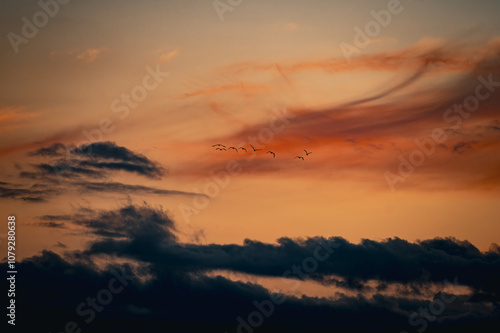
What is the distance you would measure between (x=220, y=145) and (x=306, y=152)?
1681 inches

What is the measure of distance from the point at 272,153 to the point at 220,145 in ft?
84.2

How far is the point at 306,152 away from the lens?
14850 cm

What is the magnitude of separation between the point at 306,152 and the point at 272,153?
17247 millimetres

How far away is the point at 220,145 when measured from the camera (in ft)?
457

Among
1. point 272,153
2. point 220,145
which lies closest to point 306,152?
point 272,153

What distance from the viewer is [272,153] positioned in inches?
5738

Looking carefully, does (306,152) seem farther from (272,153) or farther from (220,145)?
(220,145)

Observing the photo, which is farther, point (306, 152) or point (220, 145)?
point (306, 152)
